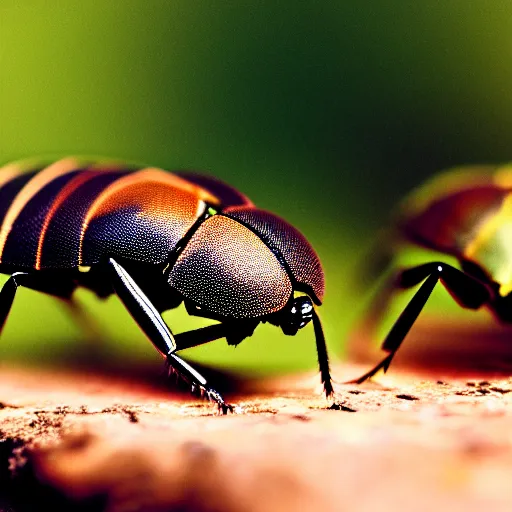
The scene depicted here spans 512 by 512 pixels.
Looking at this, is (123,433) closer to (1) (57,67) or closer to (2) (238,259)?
(2) (238,259)

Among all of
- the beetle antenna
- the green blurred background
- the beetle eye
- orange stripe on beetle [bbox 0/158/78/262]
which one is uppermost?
the green blurred background

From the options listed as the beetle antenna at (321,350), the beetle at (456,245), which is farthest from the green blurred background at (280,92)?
the beetle antenna at (321,350)

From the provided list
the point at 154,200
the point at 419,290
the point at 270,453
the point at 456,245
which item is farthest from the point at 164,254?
the point at 456,245

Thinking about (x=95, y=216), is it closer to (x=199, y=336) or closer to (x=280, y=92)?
(x=199, y=336)

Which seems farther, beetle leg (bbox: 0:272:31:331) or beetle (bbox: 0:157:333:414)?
beetle leg (bbox: 0:272:31:331)

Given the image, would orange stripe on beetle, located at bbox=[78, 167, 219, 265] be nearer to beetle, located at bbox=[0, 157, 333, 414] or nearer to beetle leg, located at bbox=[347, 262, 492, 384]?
beetle, located at bbox=[0, 157, 333, 414]

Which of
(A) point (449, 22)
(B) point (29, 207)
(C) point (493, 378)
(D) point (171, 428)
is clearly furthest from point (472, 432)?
(A) point (449, 22)

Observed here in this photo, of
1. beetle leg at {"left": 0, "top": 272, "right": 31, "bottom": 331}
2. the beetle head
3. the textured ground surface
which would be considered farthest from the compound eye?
beetle leg at {"left": 0, "top": 272, "right": 31, "bottom": 331}
